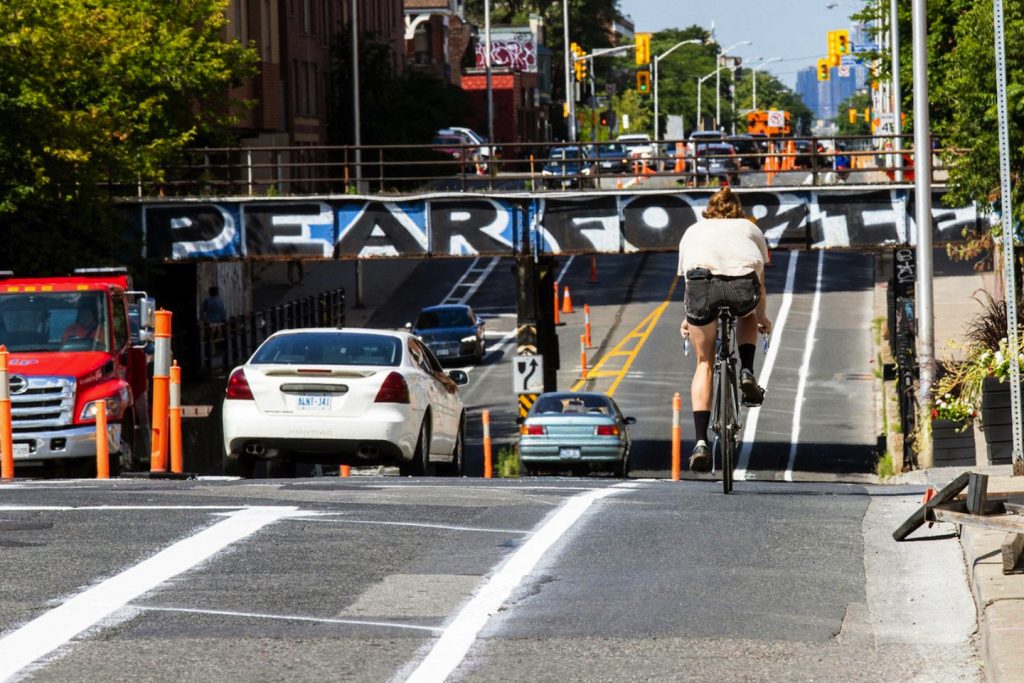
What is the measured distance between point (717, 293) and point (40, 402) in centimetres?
1042

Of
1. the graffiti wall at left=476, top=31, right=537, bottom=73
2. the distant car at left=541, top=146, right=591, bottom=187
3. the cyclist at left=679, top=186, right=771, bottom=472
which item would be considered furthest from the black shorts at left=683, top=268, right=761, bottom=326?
the graffiti wall at left=476, top=31, right=537, bottom=73

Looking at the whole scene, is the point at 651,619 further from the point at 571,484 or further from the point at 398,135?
the point at 398,135

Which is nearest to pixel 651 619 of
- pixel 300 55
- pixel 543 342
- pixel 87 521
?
pixel 87 521

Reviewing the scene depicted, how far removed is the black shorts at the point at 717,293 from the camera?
11125 mm

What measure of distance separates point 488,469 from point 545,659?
79.4ft

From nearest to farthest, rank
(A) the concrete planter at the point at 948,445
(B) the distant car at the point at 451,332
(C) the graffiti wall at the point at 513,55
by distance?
(A) the concrete planter at the point at 948,445 → (B) the distant car at the point at 451,332 → (C) the graffiti wall at the point at 513,55

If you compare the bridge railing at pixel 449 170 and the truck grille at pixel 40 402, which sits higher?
the bridge railing at pixel 449 170

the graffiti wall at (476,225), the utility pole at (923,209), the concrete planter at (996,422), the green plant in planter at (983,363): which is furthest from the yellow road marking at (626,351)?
the concrete planter at (996,422)

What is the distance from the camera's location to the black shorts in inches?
438

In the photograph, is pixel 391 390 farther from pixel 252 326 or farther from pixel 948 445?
pixel 252 326

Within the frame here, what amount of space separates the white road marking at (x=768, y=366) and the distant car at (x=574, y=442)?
221 cm

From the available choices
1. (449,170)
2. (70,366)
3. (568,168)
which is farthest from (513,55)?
(70,366)

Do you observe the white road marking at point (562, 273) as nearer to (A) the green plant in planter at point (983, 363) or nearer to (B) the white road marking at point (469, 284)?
(B) the white road marking at point (469, 284)

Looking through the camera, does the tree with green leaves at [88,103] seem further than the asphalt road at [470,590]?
Yes
